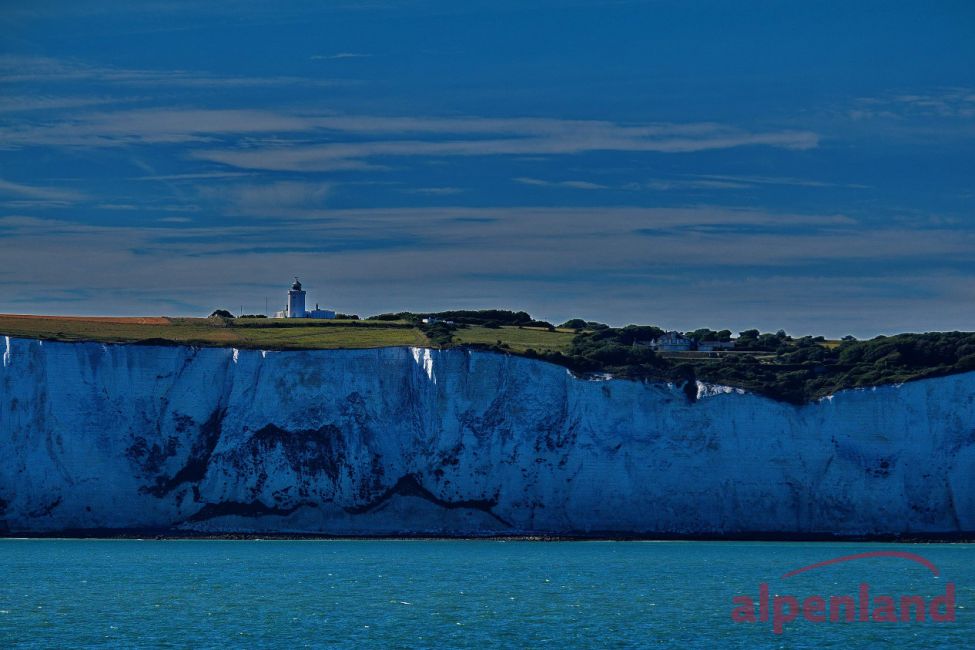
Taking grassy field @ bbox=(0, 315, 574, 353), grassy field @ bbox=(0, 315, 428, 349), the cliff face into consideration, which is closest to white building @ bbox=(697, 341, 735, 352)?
grassy field @ bbox=(0, 315, 574, 353)

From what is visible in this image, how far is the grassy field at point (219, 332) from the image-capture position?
57.6 m

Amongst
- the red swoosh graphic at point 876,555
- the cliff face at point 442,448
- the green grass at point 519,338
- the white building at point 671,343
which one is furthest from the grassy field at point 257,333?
the red swoosh graphic at point 876,555

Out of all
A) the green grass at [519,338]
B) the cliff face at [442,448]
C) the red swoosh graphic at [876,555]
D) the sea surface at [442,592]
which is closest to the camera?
the sea surface at [442,592]

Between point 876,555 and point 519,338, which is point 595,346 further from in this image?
point 876,555

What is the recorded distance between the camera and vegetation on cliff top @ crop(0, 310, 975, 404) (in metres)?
57.4

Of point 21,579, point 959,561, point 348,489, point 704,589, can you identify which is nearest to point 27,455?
point 348,489

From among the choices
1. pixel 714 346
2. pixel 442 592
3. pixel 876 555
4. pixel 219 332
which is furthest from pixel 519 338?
pixel 442 592

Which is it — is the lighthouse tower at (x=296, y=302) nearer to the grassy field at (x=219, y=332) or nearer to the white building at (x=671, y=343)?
the grassy field at (x=219, y=332)

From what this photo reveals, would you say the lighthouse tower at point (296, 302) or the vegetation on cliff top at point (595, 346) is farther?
the lighthouse tower at point (296, 302)

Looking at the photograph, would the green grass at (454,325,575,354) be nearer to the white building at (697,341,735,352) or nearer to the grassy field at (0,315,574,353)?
the grassy field at (0,315,574,353)

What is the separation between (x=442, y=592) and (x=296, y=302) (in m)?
37.0

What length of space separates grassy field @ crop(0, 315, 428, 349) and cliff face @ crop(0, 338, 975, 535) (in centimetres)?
134

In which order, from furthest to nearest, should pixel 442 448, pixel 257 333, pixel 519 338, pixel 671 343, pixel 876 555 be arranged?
pixel 671 343
pixel 519 338
pixel 257 333
pixel 442 448
pixel 876 555

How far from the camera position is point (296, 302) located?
2835 inches
